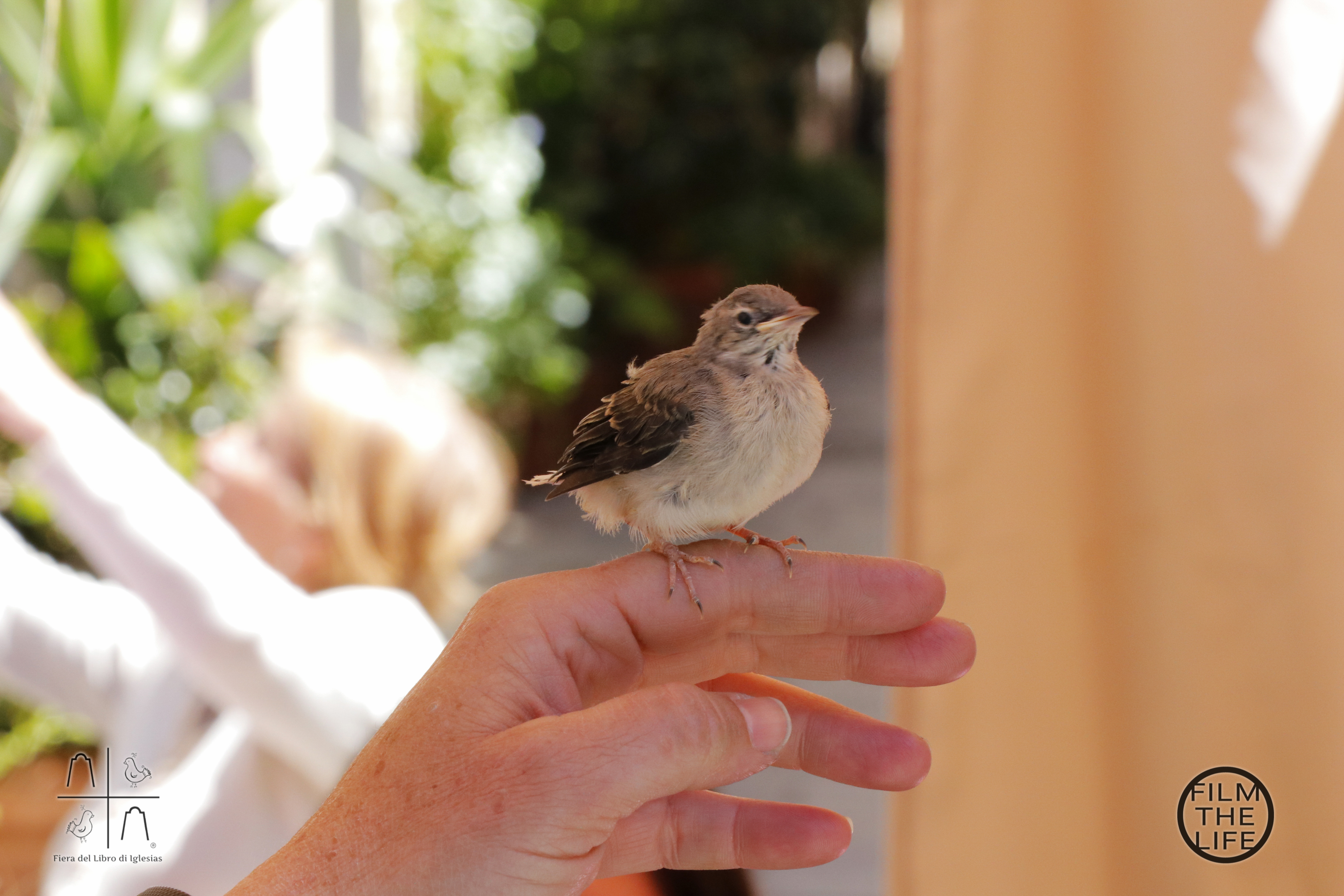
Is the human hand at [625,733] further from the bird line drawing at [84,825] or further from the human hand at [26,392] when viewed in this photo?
the human hand at [26,392]

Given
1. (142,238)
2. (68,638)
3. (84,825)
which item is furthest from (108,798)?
(142,238)

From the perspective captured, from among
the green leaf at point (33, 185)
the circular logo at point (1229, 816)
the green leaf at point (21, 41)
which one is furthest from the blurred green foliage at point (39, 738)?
the circular logo at point (1229, 816)

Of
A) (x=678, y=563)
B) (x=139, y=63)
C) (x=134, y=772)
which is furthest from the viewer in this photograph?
(x=139, y=63)

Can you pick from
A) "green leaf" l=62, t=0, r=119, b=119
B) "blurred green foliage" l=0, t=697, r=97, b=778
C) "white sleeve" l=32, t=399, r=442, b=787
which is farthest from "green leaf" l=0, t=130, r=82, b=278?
"blurred green foliage" l=0, t=697, r=97, b=778

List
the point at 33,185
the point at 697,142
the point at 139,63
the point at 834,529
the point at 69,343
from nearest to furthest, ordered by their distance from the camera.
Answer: the point at 834,529
the point at 33,185
the point at 69,343
the point at 139,63
the point at 697,142

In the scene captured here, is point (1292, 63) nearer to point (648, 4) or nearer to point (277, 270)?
point (277, 270)

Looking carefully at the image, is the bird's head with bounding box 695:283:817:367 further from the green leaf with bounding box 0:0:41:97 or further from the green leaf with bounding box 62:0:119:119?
Answer: the green leaf with bounding box 62:0:119:119

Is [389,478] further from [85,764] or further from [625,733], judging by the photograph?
[625,733]
